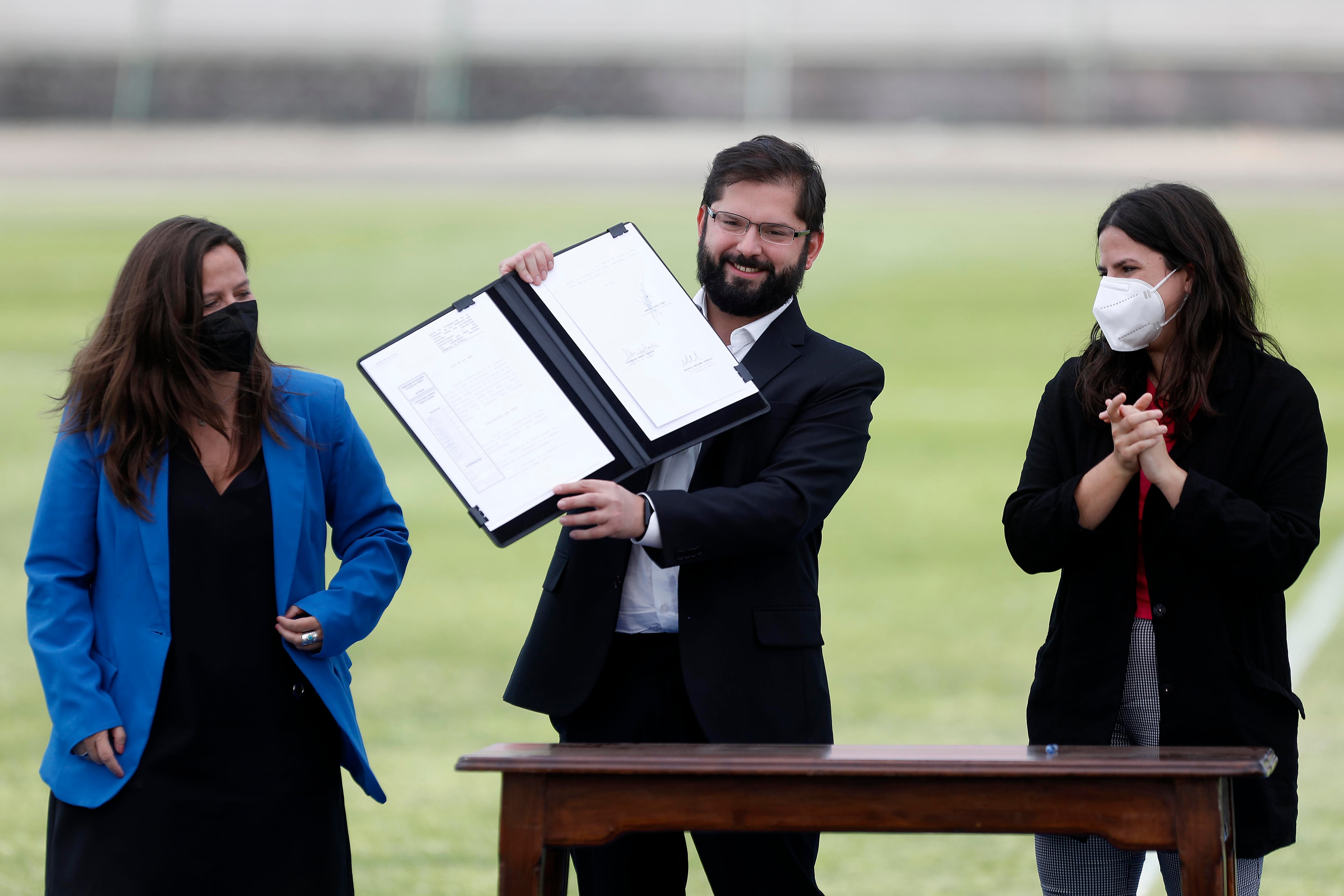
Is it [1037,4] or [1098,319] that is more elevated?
[1037,4]

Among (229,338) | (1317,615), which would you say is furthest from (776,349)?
(1317,615)

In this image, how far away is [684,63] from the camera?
106 ft

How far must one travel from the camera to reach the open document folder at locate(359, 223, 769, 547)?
280 centimetres

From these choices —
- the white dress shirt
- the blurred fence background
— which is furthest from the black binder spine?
the blurred fence background

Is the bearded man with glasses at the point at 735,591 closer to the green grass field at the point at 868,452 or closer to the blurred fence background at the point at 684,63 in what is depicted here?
the green grass field at the point at 868,452

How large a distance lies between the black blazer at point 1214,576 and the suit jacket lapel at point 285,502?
1.33m

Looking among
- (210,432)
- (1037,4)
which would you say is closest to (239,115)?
(1037,4)

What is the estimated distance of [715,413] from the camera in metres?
2.85

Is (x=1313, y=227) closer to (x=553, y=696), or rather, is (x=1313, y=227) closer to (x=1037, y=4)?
(x=1037, y=4)

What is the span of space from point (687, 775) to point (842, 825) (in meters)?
0.26

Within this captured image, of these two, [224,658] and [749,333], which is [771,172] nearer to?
[749,333]

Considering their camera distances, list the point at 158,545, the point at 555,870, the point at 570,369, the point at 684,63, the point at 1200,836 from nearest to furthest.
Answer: the point at 1200,836
the point at 555,870
the point at 158,545
the point at 570,369
the point at 684,63

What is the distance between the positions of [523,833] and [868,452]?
1068cm

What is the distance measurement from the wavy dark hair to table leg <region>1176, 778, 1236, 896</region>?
2.32 ft
